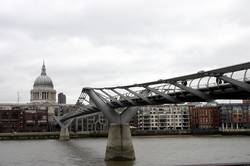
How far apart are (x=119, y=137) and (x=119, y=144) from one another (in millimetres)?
961

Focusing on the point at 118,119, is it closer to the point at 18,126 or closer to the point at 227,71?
the point at 227,71

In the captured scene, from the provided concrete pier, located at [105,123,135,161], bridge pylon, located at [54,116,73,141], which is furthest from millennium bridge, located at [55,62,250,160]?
bridge pylon, located at [54,116,73,141]

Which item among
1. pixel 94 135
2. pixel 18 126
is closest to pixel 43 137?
pixel 94 135

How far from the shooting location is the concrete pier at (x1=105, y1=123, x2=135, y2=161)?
181 feet

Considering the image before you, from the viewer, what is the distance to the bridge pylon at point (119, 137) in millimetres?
55344

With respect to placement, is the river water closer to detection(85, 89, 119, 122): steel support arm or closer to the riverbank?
detection(85, 89, 119, 122): steel support arm

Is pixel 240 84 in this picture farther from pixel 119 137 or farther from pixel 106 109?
pixel 106 109

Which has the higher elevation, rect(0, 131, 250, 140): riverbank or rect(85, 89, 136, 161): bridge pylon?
rect(85, 89, 136, 161): bridge pylon

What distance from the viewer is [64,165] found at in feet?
168

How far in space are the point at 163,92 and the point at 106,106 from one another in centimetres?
1600

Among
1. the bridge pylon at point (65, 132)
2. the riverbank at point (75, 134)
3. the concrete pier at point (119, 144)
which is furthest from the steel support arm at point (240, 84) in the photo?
the riverbank at point (75, 134)

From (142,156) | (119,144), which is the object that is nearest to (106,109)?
(119,144)

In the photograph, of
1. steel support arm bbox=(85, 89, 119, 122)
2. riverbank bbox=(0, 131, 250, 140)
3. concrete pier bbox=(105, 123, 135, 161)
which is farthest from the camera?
riverbank bbox=(0, 131, 250, 140)

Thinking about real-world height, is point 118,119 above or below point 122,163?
above
